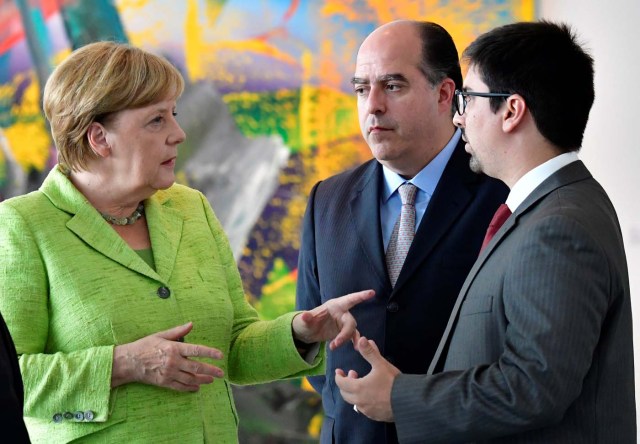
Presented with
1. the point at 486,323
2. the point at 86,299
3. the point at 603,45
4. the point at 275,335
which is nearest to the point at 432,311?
the point at 275,335

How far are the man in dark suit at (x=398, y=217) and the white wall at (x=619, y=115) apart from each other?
112cm

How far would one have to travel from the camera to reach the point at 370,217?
101 inches

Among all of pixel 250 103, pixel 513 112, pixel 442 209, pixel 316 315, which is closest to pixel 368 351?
pixel 316 315

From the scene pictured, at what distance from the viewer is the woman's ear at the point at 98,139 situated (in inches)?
87.3

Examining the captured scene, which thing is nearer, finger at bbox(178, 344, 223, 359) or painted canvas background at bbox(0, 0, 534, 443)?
finger at bbox(178, 344, 223, 359)

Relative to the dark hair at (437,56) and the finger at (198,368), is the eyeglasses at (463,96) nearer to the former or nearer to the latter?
the dark hair at (437,56)

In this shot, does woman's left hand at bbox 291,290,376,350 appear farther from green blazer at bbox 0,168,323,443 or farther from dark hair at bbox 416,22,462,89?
dark hair at bbox 416,22,462,89

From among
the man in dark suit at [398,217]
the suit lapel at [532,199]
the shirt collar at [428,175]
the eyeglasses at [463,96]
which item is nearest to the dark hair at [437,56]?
the man in dark suit at [398,217]

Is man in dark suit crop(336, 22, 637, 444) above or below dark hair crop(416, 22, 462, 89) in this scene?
below

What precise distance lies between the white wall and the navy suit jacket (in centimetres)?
120

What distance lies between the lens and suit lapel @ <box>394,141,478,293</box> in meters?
2.44

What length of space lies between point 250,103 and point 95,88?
6.90 ft

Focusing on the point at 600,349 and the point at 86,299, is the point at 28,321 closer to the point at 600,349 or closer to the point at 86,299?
the point at 86,299

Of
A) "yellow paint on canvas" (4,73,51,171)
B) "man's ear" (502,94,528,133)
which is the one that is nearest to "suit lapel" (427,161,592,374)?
"man's ear" (502,94,528,133)
